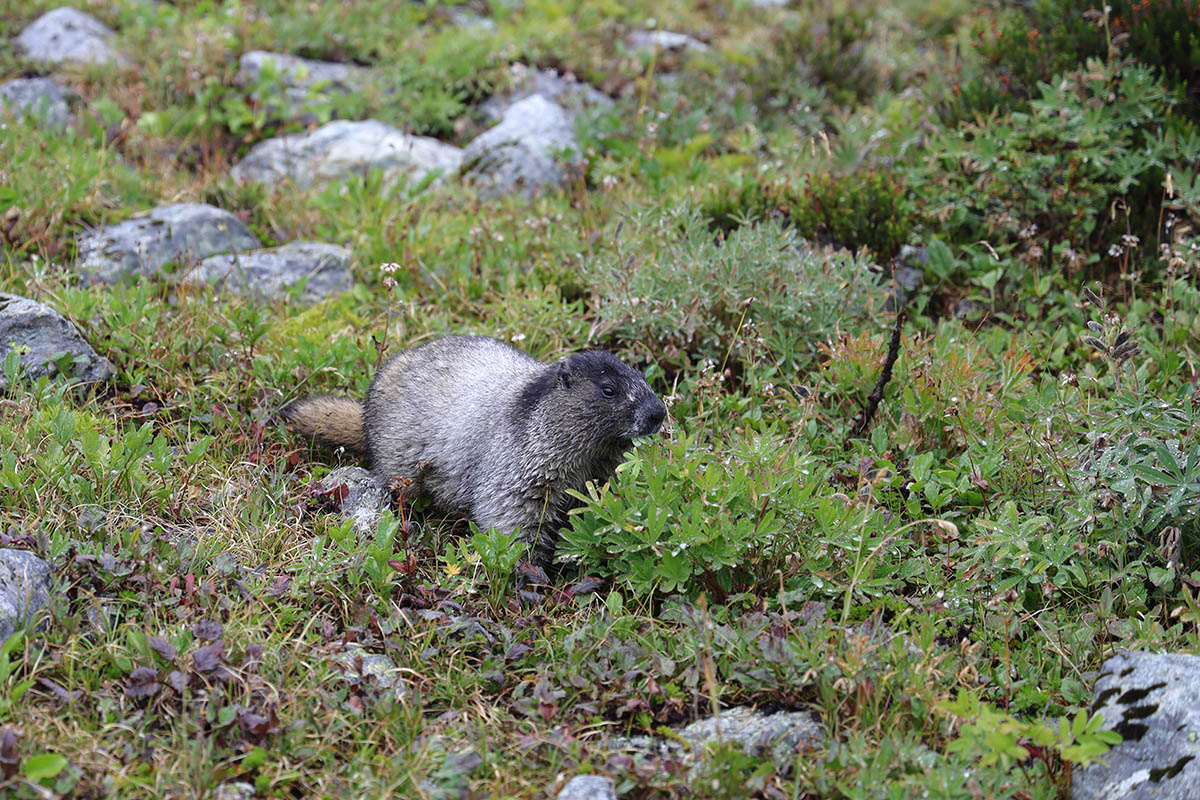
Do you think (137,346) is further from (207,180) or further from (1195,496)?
(1195,496)

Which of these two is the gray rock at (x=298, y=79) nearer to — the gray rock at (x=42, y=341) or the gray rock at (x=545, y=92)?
the gray rock at (x=545, y=92)

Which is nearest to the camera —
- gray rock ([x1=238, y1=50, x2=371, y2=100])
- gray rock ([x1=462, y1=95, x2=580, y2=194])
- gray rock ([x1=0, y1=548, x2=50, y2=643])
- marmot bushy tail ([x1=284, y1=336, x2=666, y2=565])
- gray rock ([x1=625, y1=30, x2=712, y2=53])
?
gray rock ([x1=0, y1=548, x2=50, y2=643])

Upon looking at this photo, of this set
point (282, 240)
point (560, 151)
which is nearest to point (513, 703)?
point (282, 240)

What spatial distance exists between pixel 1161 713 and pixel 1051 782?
47 cm

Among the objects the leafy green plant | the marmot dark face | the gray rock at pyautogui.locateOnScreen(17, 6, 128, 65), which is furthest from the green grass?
the gray rock at pyautogui.locateOnScreen(17, 6, 128, 65)

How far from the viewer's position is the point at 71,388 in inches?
231

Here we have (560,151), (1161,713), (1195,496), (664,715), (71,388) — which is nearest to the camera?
(1161,713)

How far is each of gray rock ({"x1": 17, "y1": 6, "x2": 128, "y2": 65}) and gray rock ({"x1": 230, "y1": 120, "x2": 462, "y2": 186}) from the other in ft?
7.44

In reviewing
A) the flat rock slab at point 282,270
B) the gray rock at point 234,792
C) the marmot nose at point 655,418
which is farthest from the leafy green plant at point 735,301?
the gray rock at point 234,792

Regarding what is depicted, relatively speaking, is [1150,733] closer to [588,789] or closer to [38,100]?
[588,789]

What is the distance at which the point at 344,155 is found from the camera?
9406 mm

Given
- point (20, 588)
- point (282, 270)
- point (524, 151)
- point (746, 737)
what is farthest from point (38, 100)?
point (746, 737)

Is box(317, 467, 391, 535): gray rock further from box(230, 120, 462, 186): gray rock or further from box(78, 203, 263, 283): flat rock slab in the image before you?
box(230, 120, 462, 186): gray rock

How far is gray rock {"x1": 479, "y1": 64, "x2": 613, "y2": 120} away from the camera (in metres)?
9.98
